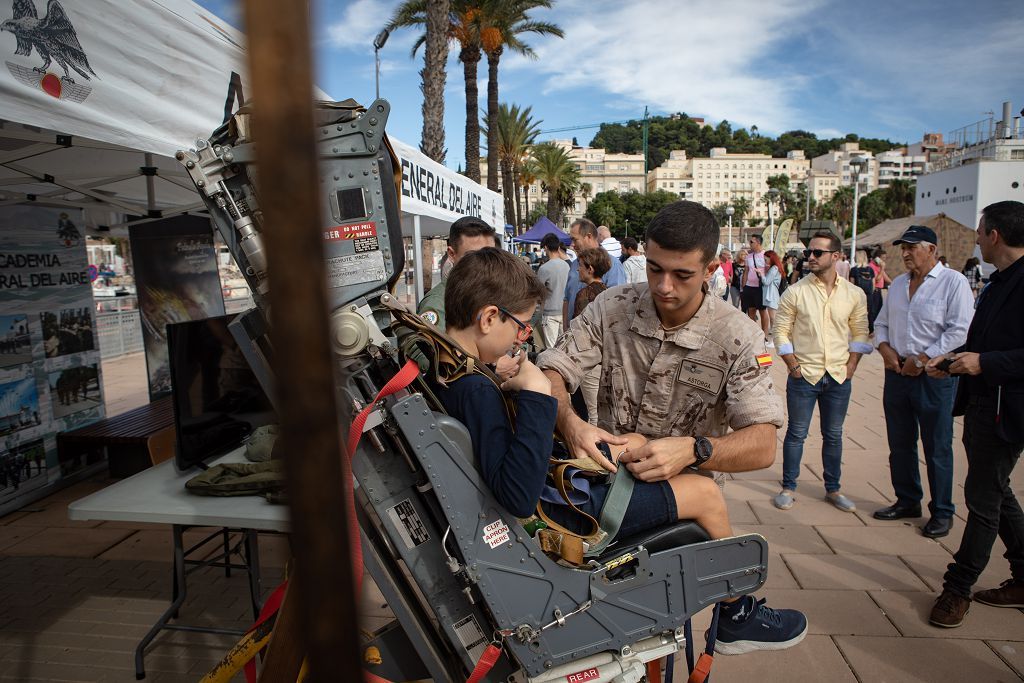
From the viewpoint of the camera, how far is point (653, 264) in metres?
2.35

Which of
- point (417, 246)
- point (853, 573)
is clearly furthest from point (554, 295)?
point (853, 573)

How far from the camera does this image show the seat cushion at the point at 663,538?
77.9 inches

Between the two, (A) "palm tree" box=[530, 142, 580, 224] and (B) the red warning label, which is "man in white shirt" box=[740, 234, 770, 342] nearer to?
(B) the red warning label

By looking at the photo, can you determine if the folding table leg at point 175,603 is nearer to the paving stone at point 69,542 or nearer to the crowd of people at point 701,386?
the paving stone at point 69,542

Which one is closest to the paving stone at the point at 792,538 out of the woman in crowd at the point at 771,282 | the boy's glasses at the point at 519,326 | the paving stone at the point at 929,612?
the paving stone at the point at 929,612

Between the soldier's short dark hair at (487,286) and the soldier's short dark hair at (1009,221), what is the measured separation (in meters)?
2.71

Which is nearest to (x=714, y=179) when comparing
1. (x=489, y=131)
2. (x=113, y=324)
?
(x=489, y=131)

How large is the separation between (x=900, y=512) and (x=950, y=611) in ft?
4.82

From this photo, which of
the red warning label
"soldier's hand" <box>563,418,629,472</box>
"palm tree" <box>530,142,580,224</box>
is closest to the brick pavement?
"soldier's hand" <box>563,418,629,472</box>

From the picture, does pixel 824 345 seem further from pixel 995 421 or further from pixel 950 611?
pixel 950 611

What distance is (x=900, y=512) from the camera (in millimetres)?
4512

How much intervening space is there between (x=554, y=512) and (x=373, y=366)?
0.78 metres

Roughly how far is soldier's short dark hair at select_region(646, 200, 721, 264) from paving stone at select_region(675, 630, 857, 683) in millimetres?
1988

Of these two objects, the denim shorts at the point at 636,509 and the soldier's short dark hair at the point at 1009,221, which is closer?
the denim shorts at the point at 636,509
